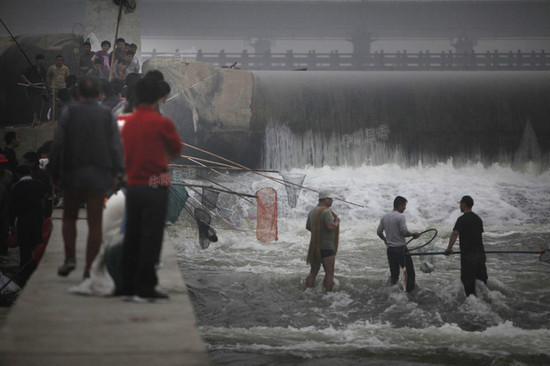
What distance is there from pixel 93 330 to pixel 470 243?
620cm

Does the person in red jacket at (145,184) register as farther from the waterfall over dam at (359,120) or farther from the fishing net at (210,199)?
the waterfall over dam at (359,120)

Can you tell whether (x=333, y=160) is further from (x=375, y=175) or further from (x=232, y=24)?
(x=232, y=24)

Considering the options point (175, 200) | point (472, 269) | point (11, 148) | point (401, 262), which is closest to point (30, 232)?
point (175, 200)

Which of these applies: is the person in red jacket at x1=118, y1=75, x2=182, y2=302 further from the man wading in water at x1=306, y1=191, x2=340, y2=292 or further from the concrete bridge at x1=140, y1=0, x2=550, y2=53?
the concrete bridge at x1=140, y1=0, x2=550, y2=53

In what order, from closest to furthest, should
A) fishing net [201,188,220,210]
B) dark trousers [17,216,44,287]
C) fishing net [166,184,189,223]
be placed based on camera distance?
dark trousers [17,216,44,287], fishing net [166,184,189,223], fishing net [201,188,220,210]

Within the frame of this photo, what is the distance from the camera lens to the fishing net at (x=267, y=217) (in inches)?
471

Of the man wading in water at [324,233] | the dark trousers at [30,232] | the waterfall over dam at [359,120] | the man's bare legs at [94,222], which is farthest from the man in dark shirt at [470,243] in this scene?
the waterfall over dam at [359,120]

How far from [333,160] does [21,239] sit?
12.1 metres

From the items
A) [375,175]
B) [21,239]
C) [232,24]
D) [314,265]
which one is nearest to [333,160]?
[375,175]

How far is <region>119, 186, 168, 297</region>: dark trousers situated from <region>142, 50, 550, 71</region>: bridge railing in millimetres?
30977

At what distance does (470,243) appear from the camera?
9.23 meters

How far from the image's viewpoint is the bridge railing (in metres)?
35.6

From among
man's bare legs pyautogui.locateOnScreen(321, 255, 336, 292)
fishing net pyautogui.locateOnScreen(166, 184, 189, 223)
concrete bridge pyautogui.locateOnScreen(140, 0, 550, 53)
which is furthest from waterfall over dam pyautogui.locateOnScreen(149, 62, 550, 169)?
concrete bridge pyautogui.locateOnScreen(140, 0, 550, 53)

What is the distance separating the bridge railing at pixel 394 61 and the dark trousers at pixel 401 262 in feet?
84.1
